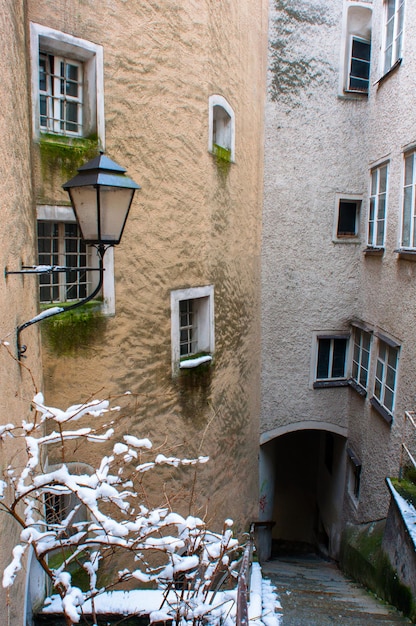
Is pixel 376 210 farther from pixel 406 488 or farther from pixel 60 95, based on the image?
pixel 60 95

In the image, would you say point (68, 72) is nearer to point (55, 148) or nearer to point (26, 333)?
point (55, 148)

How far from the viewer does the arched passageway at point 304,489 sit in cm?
1277

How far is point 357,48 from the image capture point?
10.0 m

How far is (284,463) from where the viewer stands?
15.0 metres

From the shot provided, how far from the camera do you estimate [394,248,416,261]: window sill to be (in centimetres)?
743

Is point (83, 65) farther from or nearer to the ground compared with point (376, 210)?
farther from the ground

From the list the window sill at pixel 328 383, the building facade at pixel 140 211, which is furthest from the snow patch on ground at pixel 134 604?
the window sill at pixel 328 383

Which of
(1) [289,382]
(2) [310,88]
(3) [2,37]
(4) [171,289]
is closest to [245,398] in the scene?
(1) [289,382]

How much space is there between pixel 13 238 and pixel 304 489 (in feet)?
44.4

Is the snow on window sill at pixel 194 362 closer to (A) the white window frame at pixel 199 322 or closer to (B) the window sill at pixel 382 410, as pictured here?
(A) the white window frame at pixel 199 322

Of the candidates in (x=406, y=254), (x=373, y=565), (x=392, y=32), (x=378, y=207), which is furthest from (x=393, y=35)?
(x=373, y=565)

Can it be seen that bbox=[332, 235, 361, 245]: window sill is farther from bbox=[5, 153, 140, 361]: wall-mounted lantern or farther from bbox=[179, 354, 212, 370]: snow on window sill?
bbox=[5, 153, 140, 361]: wall-mounted lantern

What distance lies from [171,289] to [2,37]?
370 centimetres

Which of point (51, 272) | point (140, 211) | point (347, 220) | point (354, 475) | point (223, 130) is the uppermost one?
point (223, 130)
